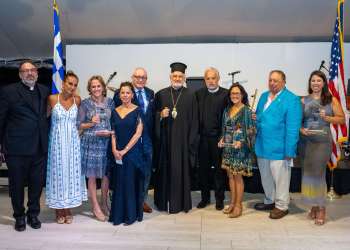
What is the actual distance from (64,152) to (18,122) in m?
0.46

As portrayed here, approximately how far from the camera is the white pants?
3879 millimetres

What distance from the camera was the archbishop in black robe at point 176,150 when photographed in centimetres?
412

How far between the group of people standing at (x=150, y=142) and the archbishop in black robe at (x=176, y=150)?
1 centimetres

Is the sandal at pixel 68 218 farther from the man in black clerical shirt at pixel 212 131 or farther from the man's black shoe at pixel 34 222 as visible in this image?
the man in black clerical shirt at pixel 212 131

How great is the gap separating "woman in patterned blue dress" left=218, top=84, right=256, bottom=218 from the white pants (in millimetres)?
193

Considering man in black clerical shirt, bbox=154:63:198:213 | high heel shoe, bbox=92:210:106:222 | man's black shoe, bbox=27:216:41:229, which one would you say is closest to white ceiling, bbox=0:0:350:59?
man in black clerical shirt, bbox=154:63:198:213

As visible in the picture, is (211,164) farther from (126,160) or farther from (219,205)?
(126,160)

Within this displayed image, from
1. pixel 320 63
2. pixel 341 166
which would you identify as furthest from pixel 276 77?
pixel 320 63

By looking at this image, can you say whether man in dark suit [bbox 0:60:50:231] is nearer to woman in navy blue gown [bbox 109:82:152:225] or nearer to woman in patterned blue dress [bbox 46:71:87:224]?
woman in patterned blue dress [bbox 46:71:87:224]

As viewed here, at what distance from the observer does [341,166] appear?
17.4 ft

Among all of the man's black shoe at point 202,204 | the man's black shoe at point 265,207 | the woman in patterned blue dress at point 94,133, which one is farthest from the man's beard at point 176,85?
the man's black shoe at point 265,207

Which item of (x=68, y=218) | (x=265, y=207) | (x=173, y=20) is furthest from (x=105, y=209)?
(x=173, y=20)

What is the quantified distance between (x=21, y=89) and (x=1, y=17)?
11.0 ft

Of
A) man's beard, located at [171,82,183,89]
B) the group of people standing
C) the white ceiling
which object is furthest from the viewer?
the white ceiling
